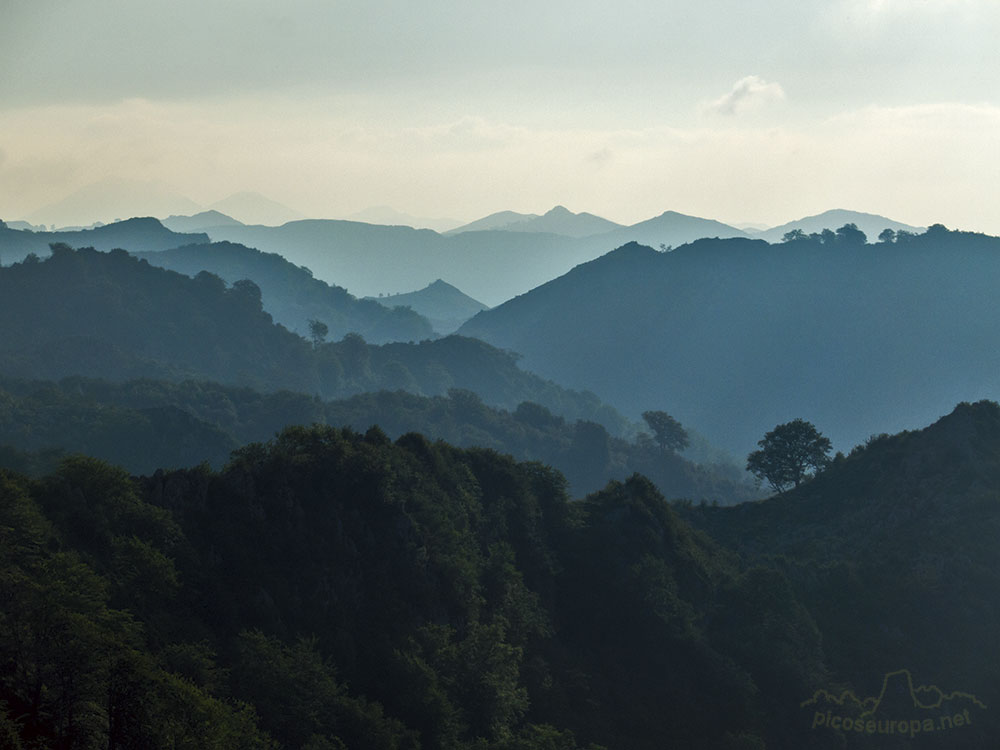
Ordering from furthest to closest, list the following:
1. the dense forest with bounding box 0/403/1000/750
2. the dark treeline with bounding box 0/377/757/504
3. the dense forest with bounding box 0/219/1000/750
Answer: the dark treeline with bounding box 0/377/757/504 → the dense forest with bounding box 0/219/1000/750 → the dense forest with bounding box 0/403/1000/750

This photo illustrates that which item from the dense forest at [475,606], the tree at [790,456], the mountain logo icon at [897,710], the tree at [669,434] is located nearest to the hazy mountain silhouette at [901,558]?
the mountain logo icon at [897,710]

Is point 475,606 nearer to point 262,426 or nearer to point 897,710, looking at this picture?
point 897,710

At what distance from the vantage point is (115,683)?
98.6ft

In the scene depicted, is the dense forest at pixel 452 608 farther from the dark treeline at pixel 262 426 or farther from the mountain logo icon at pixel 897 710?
the dark treeline at pixel 262 426

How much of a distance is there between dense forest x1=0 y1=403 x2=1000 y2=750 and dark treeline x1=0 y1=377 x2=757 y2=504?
9084cm

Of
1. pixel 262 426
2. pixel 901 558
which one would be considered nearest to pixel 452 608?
pixel 901 558

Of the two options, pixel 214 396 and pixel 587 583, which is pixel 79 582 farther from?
pixel 214 396

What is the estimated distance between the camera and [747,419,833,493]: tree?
103 m

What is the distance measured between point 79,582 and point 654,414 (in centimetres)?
16342

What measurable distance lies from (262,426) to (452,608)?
121082 mm

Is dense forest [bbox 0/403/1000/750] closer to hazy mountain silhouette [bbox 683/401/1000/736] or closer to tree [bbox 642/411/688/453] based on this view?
hazy mountain silhouette [bbox 683/401/1000/736]

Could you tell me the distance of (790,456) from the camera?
102875mm

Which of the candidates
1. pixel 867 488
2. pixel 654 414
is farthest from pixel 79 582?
pixel 654 414

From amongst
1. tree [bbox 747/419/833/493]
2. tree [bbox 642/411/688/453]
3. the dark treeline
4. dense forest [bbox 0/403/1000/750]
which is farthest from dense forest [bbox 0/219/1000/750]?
tree [bbox 642/411/688/453]
